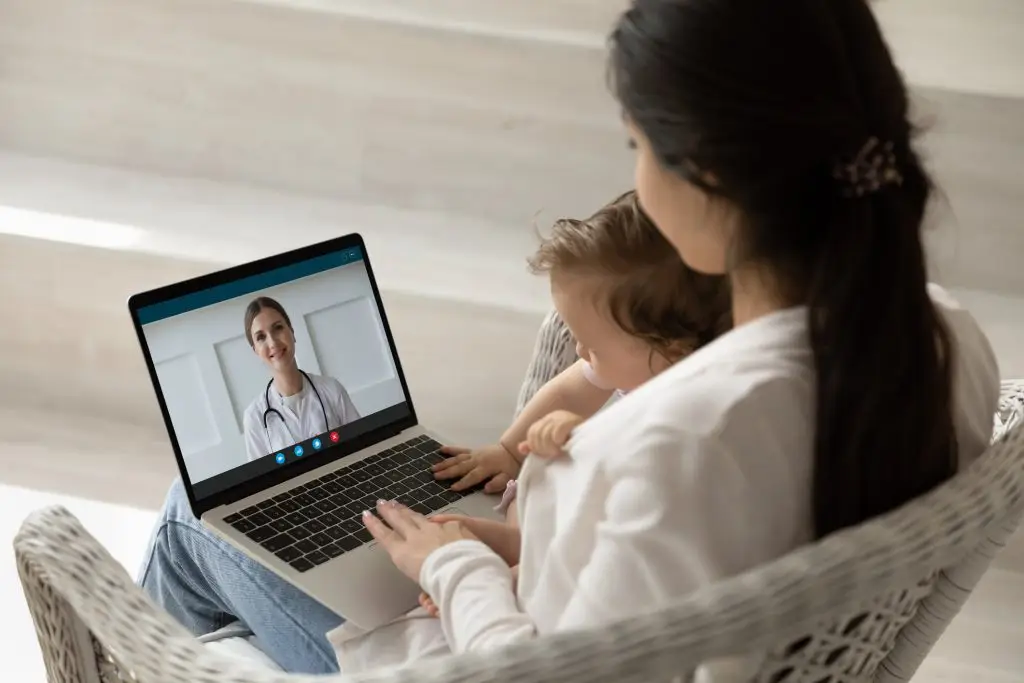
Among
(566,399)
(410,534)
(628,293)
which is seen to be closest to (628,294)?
(628,293)

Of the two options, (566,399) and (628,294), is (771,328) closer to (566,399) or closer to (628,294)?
(628,294)

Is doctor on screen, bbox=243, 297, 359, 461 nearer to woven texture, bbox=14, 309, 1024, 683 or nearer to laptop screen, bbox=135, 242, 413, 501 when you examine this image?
laptop screen, bbox=135, 242, 413, 501

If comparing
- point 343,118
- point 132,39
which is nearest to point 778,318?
point 343,118

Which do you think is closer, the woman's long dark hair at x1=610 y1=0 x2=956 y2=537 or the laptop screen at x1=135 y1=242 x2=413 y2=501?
the woman's long dark hair at x1=610 y1=0 x2=956 y2=537

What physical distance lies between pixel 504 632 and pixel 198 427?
16.5 inches

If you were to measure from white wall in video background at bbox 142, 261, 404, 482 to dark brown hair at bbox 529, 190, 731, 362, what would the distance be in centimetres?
23

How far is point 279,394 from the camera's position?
1.13 metres

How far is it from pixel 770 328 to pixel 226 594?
60 centimetres

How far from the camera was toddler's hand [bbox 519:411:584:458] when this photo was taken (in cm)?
80

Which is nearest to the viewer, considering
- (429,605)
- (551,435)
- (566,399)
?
(551,435)

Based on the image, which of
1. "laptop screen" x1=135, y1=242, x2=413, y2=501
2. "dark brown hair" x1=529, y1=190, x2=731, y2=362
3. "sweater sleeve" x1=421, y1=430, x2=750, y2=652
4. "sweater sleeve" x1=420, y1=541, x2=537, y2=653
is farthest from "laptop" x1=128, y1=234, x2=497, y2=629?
"sweater sleeve" x1=421, y1=430, x2=750, y2=652

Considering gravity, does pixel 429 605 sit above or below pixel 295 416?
below

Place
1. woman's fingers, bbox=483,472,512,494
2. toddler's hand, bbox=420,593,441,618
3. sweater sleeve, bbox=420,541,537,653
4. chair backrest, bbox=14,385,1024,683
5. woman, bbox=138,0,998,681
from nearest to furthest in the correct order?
chair backrest, bbox=14,385,1024,683
woman, bbox=138,0,998,681
sweater sleeve, bbox=420,541,537,653
toddler's hand, bbox=420,593,441,618
woman's fingers, bbox=483,472,512,494

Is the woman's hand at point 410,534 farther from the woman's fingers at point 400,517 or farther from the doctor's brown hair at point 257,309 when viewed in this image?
the doctor's brown hair at point 257,309
